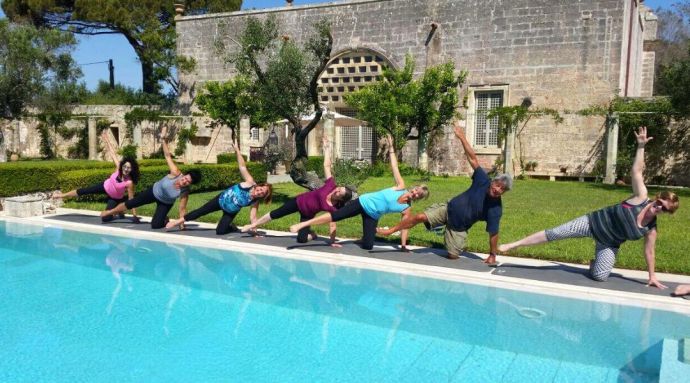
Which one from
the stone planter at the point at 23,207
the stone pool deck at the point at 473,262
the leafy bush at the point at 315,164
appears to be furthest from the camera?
the leafy bush at the point at 315,164

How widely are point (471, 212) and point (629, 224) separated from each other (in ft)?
6.14

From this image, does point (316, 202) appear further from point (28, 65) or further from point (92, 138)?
point (92, 138)

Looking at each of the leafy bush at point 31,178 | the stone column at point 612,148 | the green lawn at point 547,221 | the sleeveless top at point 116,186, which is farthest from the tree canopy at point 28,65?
the stone column at point 612,148

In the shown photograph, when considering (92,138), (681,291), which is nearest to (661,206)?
(681,291)

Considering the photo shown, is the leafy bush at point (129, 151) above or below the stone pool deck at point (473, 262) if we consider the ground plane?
above

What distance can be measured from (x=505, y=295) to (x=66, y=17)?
37216mm

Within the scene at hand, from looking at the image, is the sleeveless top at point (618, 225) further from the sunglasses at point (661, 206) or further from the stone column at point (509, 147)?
the stone column at point (509, 147)

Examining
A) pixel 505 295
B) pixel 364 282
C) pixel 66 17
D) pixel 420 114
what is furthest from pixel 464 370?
pixel 66 17

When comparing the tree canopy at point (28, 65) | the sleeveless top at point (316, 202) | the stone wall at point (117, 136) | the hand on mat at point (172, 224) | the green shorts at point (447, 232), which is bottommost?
the hand on mat at point (172, 224)

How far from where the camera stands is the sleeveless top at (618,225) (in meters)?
5.84

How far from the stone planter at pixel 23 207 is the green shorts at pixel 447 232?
319 inches

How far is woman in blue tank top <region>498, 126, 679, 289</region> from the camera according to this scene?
5.79 meters

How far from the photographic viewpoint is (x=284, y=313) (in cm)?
541

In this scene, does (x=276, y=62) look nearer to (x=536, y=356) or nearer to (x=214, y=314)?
(x=214, y=314)
